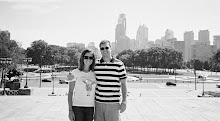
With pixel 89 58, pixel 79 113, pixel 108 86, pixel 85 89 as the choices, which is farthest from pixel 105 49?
pixel 79 113

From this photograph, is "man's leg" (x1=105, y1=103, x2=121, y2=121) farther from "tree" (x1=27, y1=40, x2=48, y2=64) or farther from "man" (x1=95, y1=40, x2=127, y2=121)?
"tree" (x1=27, y1=40, x2=48, y2=64)

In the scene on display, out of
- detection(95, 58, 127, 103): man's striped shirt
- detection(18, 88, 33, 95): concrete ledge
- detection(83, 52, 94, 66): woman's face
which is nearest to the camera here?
detection(95, 58, 127, 103): man's striped shirt

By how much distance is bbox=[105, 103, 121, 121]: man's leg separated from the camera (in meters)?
5.42

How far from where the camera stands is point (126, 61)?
429ft

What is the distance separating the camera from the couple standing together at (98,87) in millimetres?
5297

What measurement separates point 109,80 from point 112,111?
0.82 meters

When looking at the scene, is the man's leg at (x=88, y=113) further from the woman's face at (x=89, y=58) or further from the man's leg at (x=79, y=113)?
the woman's face at (x=89, y=58)

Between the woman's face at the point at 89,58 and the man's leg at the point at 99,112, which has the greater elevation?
the woman's face at the point at 89,58

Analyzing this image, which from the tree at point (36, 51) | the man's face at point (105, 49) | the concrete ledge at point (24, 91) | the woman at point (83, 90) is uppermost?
the tree at point (36, 51)

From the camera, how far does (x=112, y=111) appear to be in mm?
5445

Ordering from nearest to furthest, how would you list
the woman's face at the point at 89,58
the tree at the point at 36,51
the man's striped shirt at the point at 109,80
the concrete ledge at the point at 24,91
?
the man's striped shirt at the point at 109,80, the woman's face at the point at 89,58, the concrete ledge at the point at 24,91, the tree at the point at 36,51

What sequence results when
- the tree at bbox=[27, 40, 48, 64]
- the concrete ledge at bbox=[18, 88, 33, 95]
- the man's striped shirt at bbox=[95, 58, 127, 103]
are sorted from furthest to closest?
the tree at bbox=[27, 40, 48, 64]
the concrete ledge at bbox=[18, 88, 33, 95]
the man's striped shirt at bbox=[95, 58, 127, 103]

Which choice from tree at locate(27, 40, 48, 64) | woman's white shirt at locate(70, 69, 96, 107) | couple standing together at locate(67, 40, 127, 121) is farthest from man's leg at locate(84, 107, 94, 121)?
tree at locate(27, 40, 48, 64)

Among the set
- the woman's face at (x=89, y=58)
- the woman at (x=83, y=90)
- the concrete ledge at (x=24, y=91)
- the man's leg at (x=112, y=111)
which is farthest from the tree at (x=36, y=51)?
the man's leg at (x=112, y=111)
